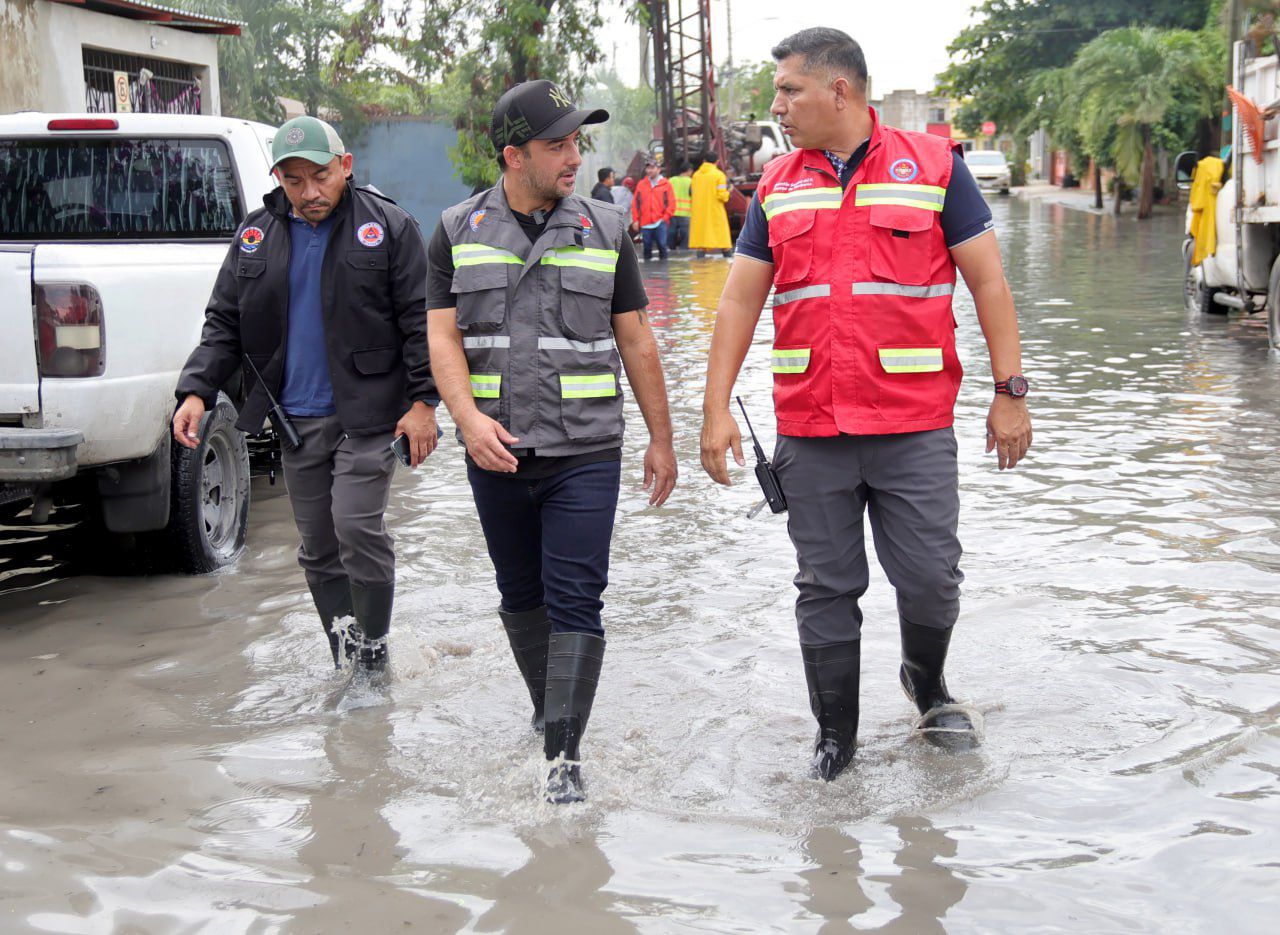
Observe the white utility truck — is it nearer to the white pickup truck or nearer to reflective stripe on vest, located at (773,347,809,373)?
the white pickup truck

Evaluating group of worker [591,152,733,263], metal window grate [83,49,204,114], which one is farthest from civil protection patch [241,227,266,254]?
group of worker [591,152,733,263]

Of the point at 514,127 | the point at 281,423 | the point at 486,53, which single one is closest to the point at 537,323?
the point at 514,127

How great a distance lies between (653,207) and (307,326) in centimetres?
2193

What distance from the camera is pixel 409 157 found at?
28656 mm

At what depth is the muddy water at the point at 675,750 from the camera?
344 cm

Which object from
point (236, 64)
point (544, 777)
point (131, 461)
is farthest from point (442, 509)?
point (236, 64)

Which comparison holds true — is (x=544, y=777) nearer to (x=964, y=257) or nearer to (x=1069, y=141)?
(x=964, y=257)

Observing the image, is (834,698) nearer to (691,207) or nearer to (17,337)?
(17,337)

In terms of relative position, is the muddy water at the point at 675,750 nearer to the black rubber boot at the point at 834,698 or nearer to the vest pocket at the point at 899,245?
the black rubber boot at the point at 834,698

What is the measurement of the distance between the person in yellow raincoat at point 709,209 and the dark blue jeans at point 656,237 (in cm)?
58

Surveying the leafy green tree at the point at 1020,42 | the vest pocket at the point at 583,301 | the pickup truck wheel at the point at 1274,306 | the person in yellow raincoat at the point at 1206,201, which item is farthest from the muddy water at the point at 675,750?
the leafy green tree at the point at 1020,42

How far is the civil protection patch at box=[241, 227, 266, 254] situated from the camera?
4801 millimetres

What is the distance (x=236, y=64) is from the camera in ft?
88.3

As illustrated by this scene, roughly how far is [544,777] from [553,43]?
2126cm
